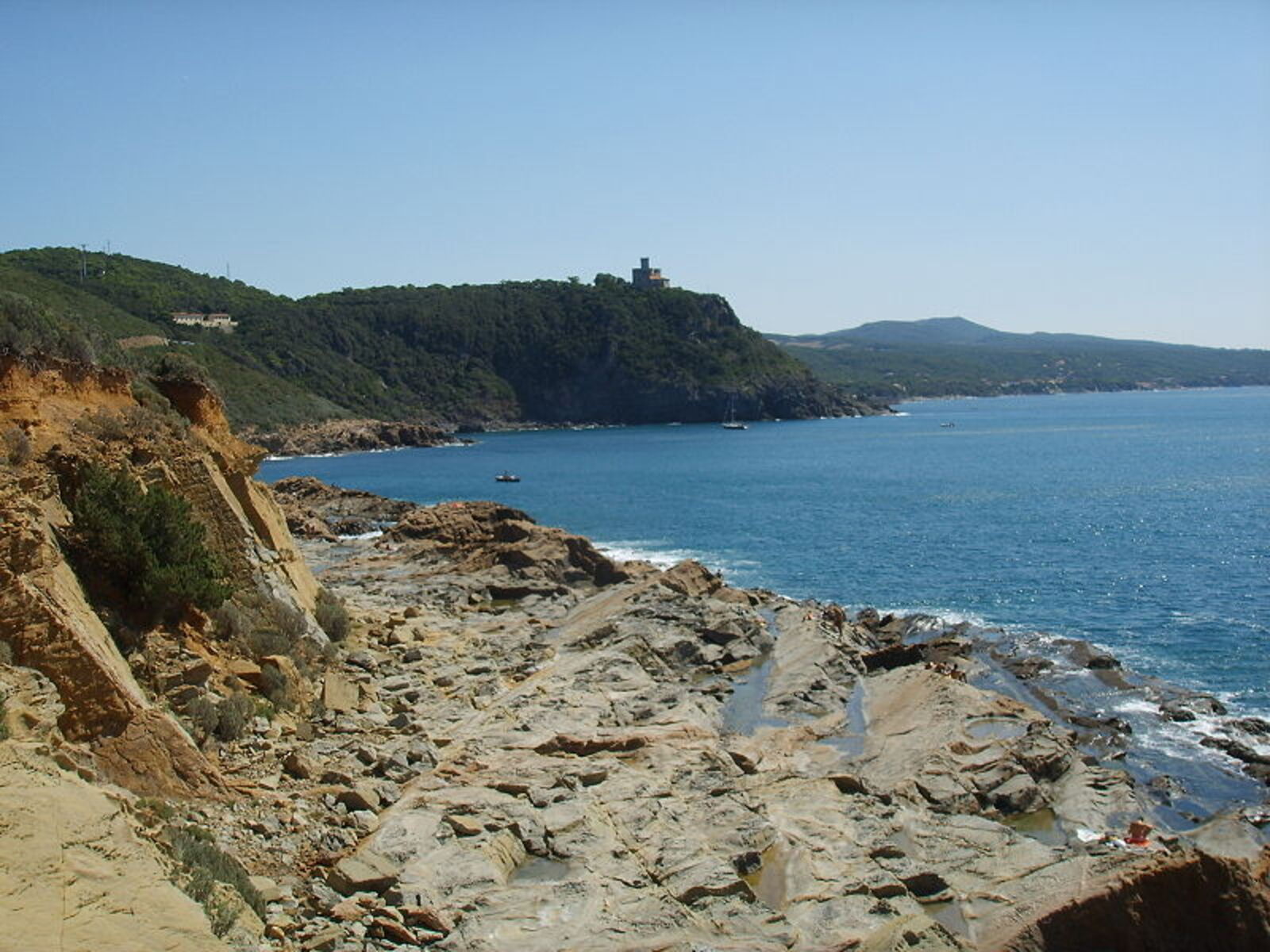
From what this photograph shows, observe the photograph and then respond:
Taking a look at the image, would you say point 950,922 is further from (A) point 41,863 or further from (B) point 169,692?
(B) point 169,692

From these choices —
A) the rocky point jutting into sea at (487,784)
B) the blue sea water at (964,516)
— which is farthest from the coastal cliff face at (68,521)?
the blue sea water at (964,516)

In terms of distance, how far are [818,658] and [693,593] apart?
7562 mm

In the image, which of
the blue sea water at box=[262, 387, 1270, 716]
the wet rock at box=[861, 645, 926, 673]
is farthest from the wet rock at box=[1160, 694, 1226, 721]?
the wet rock at box=[861, 645, 926, 673]

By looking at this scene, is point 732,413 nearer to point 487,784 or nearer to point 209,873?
point 487,784

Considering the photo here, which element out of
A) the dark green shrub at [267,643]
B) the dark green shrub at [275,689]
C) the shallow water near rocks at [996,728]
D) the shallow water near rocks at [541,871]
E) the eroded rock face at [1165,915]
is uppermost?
the dark green shrub at [267,643]

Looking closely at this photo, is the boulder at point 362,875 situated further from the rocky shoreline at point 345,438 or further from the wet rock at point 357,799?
the rocky shoreline at point 345,438

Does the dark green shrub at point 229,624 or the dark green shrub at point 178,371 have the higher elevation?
the dark green shrub at point 178,371

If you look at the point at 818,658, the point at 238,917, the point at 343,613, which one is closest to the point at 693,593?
the point at 818,658

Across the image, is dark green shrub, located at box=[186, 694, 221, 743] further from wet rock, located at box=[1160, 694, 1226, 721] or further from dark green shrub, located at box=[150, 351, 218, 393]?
wet rock, located at box=[1160, 694, 1226, 721]

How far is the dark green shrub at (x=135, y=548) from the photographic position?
18938 mm

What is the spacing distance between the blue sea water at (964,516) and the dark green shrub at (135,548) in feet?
79.3

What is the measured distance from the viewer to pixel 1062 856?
1588cm

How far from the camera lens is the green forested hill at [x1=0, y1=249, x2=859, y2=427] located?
513ft

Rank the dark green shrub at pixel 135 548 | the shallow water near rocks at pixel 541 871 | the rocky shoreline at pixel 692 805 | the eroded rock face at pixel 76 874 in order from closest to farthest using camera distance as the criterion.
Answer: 1. the eroded rock face at pixel 76 874
2. the rocky shoreline at pixel 692 805
3. the shallow water near rocks at pixel 541 871
4. the dark green shrub at pixel 135 548
